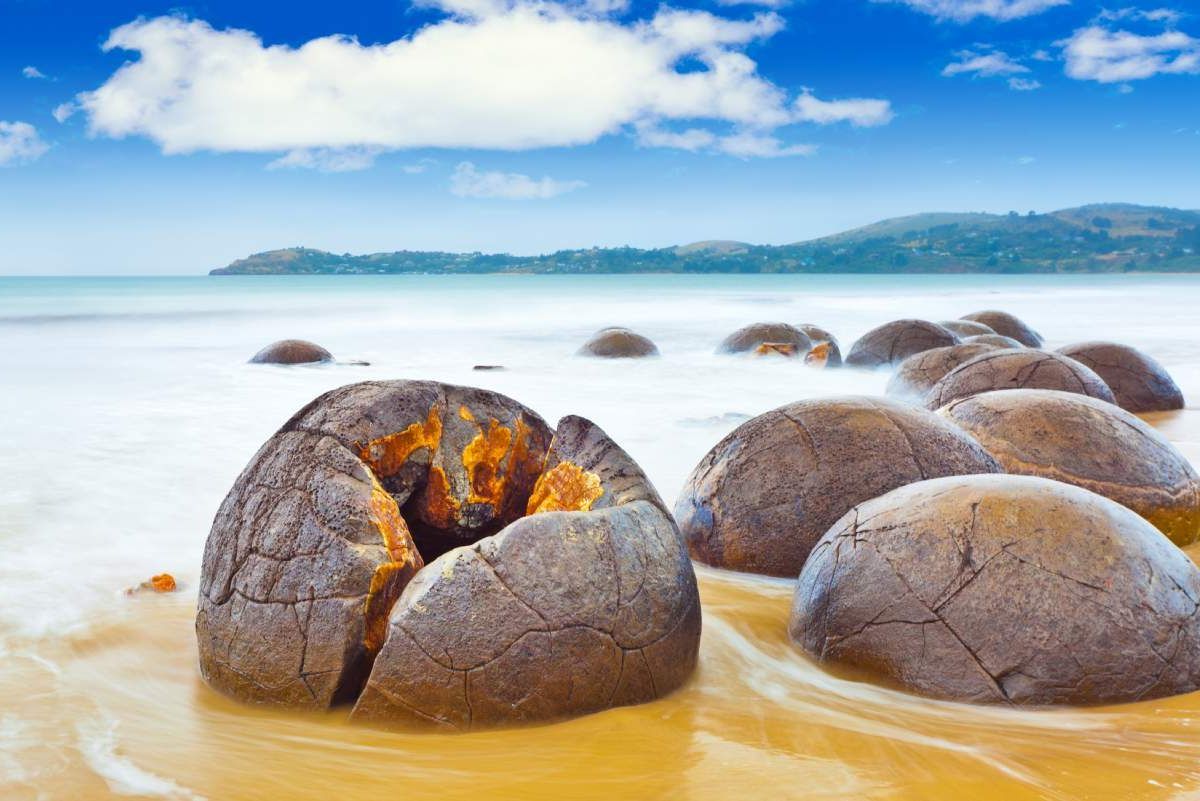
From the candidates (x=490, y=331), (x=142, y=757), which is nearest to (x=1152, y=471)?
(x=142, y=757)

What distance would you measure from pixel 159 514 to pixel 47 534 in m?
0.81

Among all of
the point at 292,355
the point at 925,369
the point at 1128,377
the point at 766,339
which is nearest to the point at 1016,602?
the point at 925,369

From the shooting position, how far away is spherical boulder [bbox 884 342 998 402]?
12.1 meters

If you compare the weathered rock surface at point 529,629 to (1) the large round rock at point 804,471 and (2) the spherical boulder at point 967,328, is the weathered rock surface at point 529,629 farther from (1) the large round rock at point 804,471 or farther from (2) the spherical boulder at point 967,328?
(2) the spherical boulder at point 967,328

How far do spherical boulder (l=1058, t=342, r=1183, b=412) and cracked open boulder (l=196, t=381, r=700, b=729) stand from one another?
31.6ft

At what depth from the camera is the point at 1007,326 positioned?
64.3ft

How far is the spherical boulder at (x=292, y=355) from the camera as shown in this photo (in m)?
20.5

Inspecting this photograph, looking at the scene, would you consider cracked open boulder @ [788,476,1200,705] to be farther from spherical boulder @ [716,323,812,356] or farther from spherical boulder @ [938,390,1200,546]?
spherical boulder @ [716,323,812,356]

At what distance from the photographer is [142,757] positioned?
3.66 metres

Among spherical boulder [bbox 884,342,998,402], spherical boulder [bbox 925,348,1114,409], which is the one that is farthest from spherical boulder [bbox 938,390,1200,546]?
spherical boulder [bbox 884,342,998,402]

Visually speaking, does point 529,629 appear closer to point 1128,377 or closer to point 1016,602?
point 1016,602

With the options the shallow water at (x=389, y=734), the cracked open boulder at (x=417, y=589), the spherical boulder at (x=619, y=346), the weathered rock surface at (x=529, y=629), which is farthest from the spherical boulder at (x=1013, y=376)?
the spherical boulder at (x=619, y=346)

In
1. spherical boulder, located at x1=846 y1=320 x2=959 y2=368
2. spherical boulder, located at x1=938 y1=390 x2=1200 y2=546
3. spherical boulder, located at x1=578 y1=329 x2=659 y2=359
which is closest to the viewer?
spherical boulder, located at x1=938 y1=390 x2=1200 y2=546

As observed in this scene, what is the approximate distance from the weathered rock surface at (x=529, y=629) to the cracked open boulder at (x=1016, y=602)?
930 mm
